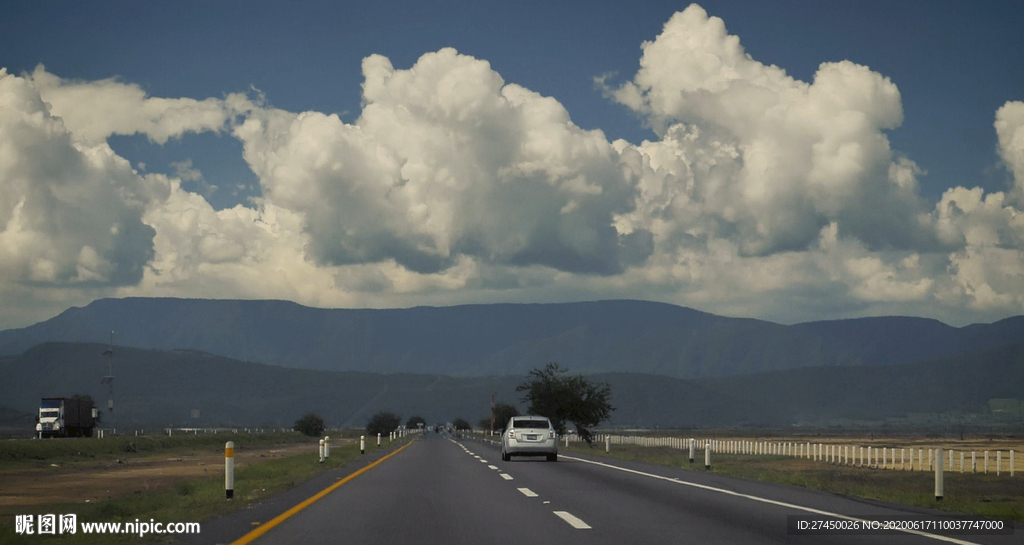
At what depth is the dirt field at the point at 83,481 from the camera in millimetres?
29634

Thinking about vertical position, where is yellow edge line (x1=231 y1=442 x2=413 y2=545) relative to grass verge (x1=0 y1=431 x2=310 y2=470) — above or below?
above

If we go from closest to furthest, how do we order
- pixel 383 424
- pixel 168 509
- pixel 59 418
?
pixel 168 509
pixel 59 418
pixel 383 424

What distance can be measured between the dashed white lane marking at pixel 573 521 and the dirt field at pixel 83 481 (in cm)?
1445

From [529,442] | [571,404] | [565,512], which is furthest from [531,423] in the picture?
[571,404]

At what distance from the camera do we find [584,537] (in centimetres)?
1361

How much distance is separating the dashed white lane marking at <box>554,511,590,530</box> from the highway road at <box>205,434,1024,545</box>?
0.03m

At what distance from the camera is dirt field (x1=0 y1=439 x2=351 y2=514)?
2963cm

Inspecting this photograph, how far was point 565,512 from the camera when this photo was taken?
55.7 ft

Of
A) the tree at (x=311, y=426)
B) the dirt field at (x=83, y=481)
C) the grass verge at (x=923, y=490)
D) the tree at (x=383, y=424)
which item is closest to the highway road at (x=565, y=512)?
the grass verge at (x=923, y=490)

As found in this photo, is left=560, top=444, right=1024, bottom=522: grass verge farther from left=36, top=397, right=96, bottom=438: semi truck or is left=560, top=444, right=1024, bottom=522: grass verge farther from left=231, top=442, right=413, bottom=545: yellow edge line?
left=36, top=397, right=96, bottom=438: semi truck

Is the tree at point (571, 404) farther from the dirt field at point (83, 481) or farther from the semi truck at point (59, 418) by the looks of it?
the semi truck at point (59, 418)

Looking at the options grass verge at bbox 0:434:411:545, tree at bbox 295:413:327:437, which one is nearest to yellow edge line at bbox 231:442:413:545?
grass verge at bbox 0:434:411:545

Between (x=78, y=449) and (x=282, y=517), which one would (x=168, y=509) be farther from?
(x=78, y=449)

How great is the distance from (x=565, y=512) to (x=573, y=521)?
1436 millimetres
